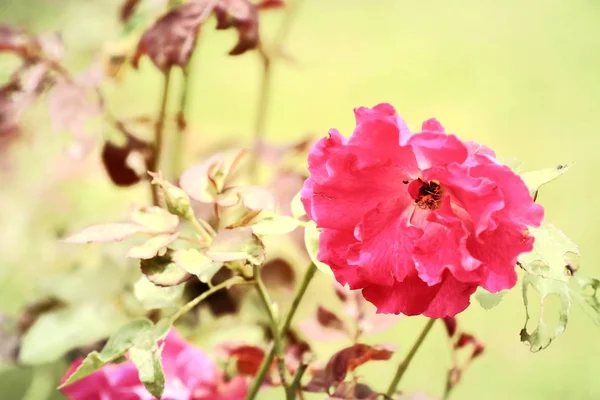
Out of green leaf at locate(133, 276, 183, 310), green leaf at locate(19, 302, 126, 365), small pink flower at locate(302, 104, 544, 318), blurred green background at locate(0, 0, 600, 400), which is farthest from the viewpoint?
blurred green background at locate(0, 0, 600, 400)

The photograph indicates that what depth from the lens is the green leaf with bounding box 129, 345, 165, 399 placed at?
323 millimetres

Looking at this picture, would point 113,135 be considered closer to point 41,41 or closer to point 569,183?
point 41,41

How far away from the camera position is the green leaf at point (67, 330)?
1.66 ft

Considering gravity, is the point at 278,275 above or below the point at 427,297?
below

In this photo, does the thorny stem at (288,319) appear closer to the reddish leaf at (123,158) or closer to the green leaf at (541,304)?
the green leaf at (541,304)

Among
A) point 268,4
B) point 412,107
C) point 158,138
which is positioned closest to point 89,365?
point 158,138

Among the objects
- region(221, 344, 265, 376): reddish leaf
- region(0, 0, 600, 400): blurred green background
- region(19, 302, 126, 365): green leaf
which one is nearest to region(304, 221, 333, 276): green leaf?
→ region(221, 344, 265, 376): reddish leaf

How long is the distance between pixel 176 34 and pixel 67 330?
227mm

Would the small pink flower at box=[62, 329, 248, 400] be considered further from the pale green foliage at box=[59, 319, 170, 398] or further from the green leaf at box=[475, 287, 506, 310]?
the green leaf at box=[475, 287, 506, 310]

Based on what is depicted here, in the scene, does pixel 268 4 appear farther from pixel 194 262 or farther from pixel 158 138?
pixel 194 262

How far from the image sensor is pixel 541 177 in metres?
0.30

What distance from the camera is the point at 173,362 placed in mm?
435

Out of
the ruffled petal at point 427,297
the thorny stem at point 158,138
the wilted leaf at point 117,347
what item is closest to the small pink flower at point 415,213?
the ruffled petal at point 427,297

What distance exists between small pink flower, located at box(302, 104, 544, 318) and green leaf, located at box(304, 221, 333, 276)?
0.02 m
